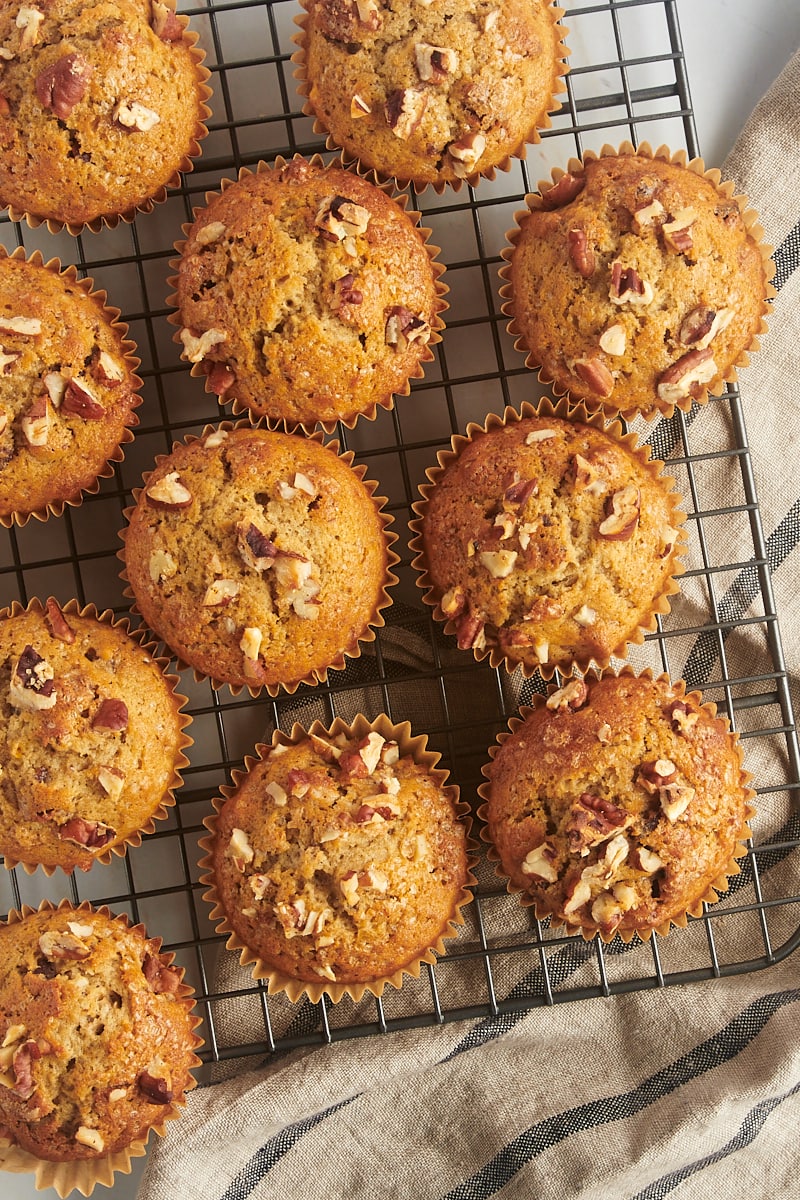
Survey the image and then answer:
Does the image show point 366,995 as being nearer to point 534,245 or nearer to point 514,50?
point 534,245

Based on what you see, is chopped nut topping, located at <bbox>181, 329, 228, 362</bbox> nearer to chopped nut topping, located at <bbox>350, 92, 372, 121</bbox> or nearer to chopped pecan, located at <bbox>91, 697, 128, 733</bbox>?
chopped nut topping, located at <bbox>350, 92, 372, 121</bbox>

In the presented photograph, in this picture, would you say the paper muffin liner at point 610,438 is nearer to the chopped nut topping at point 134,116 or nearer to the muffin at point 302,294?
the muffin at point 302,294

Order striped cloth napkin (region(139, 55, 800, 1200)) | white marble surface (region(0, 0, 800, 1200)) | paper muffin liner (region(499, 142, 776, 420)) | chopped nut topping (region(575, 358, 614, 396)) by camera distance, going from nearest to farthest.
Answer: chopped nut topping (region(575, 358, 614, 396)), paper muffin liner (region(499, 142, 776, 420)), striped cloth napkin (region(139, 55, 800, 1200)), white marble surface (region(0, 0, 800, 1200))

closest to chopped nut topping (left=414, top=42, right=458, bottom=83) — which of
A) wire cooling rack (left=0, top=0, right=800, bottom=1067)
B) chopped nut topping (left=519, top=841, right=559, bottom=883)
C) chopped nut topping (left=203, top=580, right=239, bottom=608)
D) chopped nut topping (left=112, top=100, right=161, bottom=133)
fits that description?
wire cooling rack (left=0, top=0, right=800, bottom=1067)

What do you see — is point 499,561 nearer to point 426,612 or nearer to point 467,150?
point 426,612

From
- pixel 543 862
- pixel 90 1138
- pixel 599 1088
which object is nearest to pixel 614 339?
pixel 543 862

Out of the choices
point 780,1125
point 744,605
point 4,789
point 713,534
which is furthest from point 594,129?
point 780,1125

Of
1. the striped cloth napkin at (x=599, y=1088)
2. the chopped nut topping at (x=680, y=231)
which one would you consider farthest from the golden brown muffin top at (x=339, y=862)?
the chopped nut topping at (x=680, y=231)
